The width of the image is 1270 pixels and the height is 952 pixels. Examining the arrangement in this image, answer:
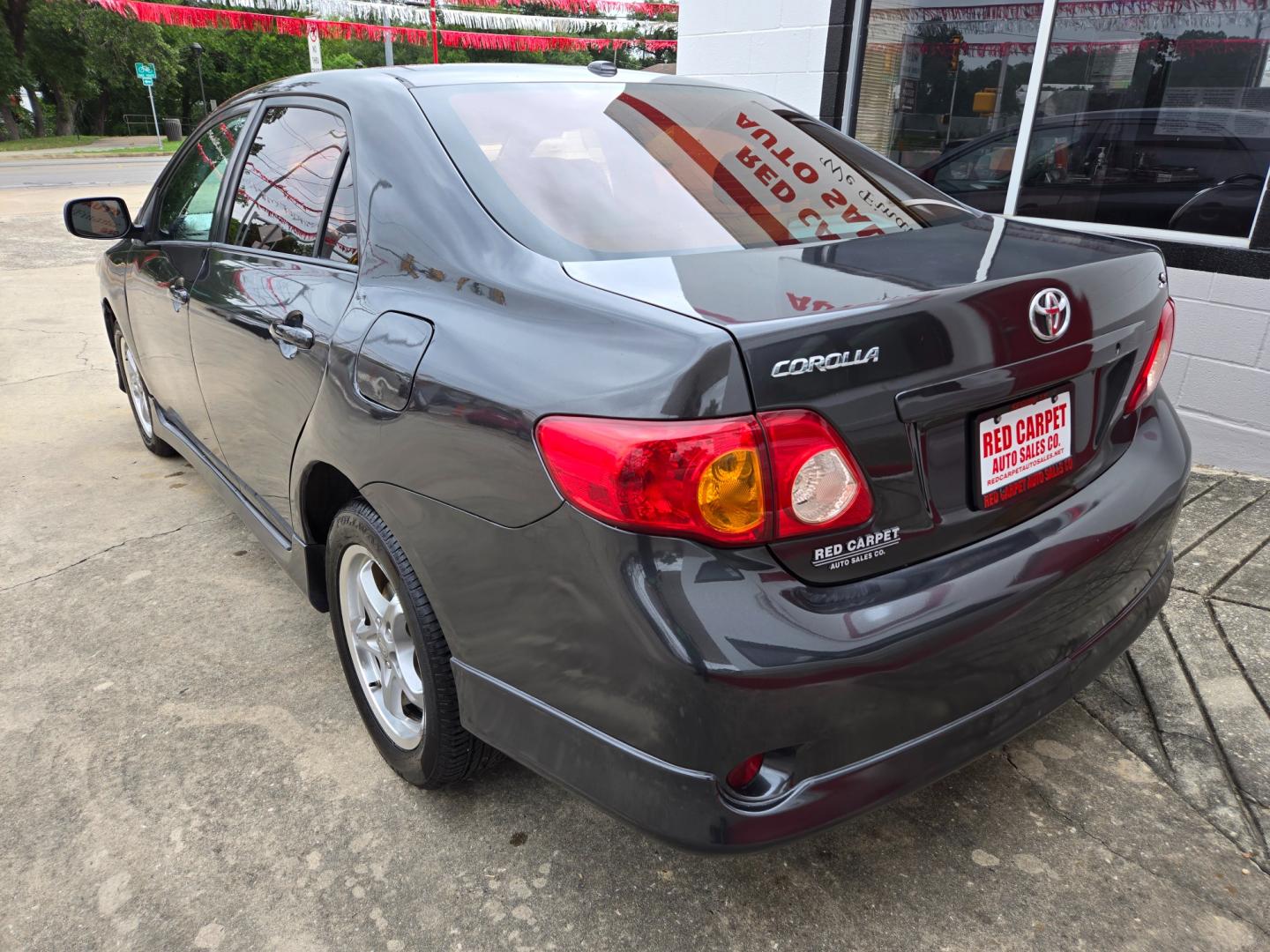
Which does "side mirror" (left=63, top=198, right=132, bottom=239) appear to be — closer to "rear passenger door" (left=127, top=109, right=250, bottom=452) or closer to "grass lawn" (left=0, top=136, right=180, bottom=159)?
"rear passenger door" (left=127, top=109, right=250, bottom=452)

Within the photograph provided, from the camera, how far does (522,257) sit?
70.9 inches

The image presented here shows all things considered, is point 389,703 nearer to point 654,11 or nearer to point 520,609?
point 520,609

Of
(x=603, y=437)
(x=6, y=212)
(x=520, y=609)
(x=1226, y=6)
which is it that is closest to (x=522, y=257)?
(x=603, y=437)

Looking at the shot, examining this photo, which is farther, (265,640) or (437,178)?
(265,640)

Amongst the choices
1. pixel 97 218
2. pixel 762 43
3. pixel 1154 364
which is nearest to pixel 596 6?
pixel 762 43

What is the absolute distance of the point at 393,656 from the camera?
2238 mm

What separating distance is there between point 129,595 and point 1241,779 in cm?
340

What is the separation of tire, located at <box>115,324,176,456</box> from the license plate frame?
12.7 ft

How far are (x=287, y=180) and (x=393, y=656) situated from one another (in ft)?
4.60

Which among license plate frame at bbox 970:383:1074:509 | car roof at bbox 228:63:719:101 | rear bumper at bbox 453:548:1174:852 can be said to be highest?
car roof at bbox 228:63:719:101

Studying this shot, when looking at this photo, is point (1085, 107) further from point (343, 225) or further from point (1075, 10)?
point (343, 225)

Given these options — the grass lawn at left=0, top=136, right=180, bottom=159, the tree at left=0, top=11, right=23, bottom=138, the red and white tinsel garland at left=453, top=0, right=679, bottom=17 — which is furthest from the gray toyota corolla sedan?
the tree at left=0, top=11, right=23, bottom=138

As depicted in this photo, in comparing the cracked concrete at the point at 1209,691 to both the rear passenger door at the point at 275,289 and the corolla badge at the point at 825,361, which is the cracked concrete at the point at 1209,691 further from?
the rear passenger door at the point at 275,289

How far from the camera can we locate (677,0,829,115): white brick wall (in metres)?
5.62
